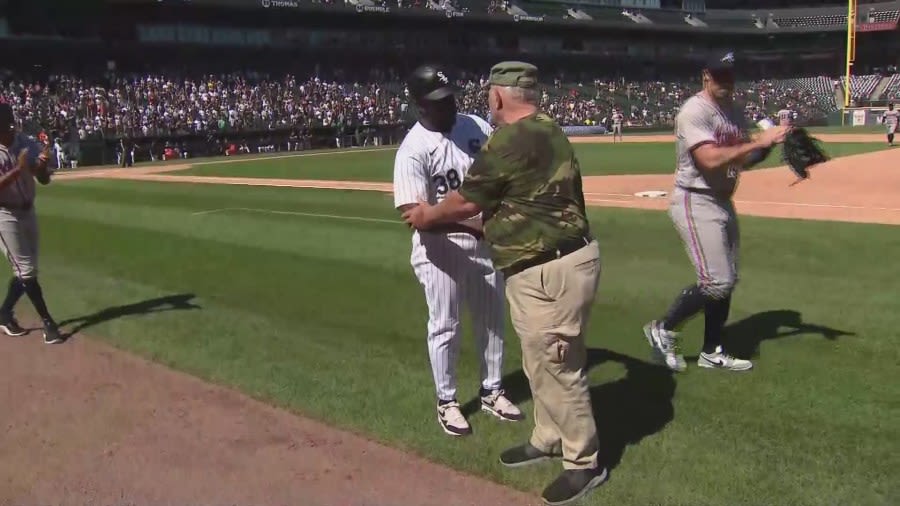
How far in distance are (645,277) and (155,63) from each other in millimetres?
41706

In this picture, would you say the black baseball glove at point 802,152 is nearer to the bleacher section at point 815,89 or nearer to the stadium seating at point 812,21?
the bleacher section at point 815,89

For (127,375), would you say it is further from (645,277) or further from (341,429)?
(645,277)

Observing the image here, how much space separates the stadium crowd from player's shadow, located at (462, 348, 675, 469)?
3503 centimetres

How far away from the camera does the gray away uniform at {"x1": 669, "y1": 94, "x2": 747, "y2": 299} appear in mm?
4996

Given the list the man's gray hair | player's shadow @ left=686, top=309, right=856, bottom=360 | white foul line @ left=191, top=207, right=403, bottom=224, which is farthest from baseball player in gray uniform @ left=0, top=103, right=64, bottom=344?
white foul line @ left=191, top=207, right=403, bottom=224

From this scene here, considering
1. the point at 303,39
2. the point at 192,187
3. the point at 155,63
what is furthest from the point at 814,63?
the point at 192,187

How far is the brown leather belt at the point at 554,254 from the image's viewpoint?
3.57 metres

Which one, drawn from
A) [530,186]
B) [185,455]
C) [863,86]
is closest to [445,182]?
[530,186]

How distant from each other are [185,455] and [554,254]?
2.35 m

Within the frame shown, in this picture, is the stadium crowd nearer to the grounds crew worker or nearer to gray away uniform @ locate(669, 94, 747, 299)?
gray away uniform @ locate(669, 94, 747, 299)

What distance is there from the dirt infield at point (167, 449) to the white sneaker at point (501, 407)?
0.68 m

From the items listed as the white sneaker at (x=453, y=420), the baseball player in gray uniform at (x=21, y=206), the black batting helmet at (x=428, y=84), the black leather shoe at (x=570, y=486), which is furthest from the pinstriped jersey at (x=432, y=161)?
the baseball player in gray uniform at (x=21, y=206)

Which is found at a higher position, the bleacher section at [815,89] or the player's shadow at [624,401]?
the bleacher section at [815,89]

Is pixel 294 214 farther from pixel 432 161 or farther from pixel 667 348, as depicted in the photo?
pixel 432 161
